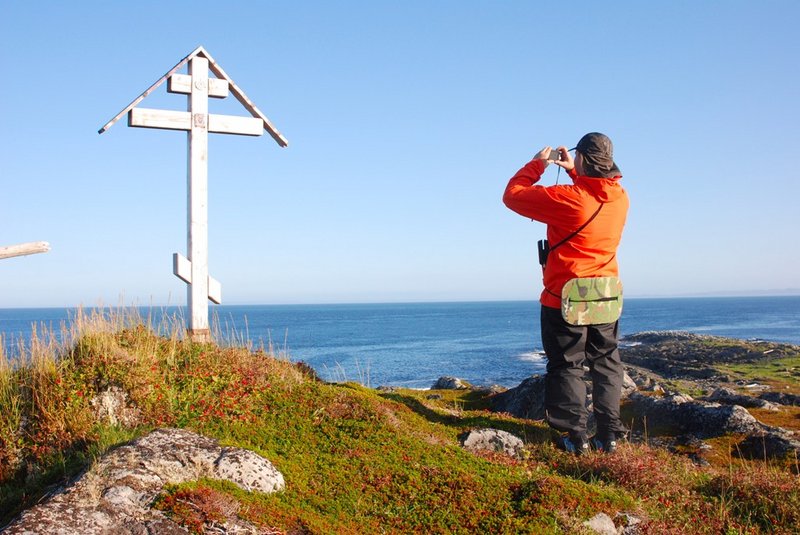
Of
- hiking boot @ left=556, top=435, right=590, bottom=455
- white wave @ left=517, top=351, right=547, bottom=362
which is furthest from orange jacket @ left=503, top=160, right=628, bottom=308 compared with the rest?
white wave @ left=517, top=351, right=547, bottom=362

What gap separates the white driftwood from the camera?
7246 mm

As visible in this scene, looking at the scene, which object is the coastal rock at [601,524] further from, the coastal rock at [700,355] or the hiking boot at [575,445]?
the coastal rock at [700,355]

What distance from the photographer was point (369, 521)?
16.1ft

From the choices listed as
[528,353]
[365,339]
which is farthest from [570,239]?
[365,339]

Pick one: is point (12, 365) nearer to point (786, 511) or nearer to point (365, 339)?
point (786, 511)

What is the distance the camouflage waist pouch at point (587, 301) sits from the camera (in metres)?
6.97

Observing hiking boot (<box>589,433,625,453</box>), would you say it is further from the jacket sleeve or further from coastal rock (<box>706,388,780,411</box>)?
coastal rock (<box>706,388,780,411</box>)

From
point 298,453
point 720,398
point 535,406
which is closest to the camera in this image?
point 298,453

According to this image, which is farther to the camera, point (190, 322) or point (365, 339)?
point (365, 339)

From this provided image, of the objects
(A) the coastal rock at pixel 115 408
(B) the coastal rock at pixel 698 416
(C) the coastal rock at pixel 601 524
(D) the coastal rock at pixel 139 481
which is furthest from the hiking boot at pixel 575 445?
(A) the coastal rock at pixel 115 408

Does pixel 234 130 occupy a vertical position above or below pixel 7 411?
above

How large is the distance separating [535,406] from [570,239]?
15.6ft

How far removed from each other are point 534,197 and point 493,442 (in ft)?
9.67

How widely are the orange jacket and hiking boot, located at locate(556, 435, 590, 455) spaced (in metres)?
1.59
